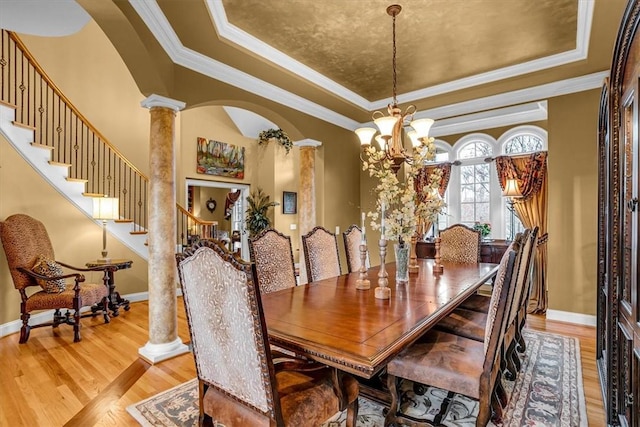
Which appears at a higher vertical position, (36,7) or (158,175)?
(36,7)

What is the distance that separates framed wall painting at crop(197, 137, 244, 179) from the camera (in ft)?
21.9

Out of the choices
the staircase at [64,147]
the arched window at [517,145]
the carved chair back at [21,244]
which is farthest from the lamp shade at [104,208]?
the arched window at [517,145]

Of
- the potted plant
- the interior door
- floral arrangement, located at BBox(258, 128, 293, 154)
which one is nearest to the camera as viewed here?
the interior door

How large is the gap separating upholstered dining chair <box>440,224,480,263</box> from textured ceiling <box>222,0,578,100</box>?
186cm

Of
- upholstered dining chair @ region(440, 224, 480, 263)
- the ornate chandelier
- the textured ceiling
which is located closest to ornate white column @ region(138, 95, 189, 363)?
the textured ceiling

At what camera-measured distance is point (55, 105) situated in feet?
15.3

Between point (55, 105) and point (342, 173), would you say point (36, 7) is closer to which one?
point (55, 105)

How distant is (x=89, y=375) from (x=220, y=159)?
4.99 meters

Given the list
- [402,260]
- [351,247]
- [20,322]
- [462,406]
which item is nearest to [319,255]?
[351,247]

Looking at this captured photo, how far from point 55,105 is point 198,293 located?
5001 millimetres

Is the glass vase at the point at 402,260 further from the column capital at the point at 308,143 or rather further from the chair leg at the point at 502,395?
the column capital at the point at 308,143

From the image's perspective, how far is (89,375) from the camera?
264 cm

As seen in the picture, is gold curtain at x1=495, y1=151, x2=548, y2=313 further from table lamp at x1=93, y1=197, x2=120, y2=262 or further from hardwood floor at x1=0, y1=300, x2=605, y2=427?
table lamp at x1=93, y1=197, x2=120, y2=262

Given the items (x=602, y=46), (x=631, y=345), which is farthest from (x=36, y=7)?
(x=602, y=46)
